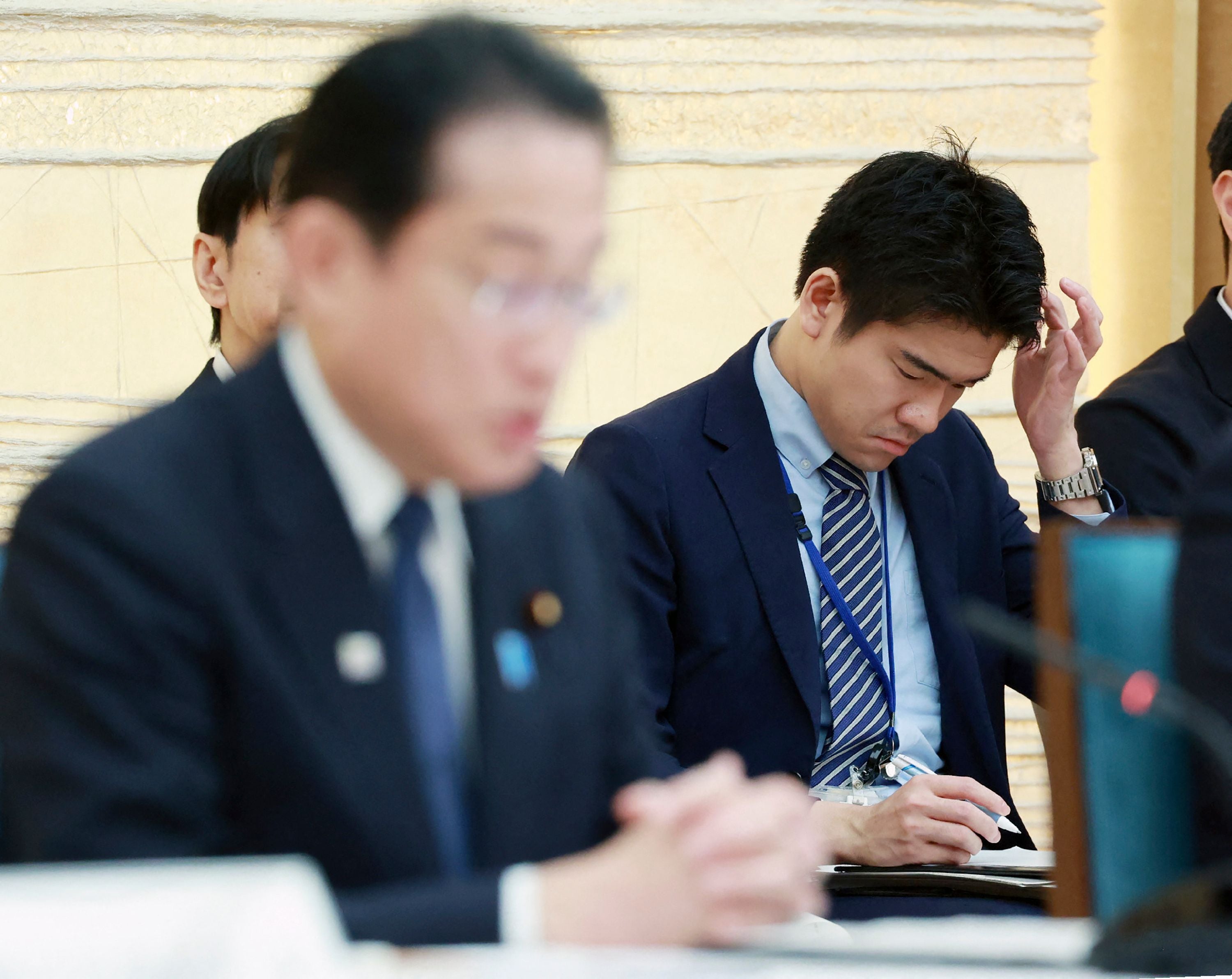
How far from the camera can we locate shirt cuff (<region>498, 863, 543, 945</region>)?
0.78m

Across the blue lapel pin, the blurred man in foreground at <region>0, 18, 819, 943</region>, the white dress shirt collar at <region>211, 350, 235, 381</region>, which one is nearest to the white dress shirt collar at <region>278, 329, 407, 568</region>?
the blurred man in foreground at <region>0, 18, 819, 943</region>

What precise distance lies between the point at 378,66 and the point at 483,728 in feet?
1.47

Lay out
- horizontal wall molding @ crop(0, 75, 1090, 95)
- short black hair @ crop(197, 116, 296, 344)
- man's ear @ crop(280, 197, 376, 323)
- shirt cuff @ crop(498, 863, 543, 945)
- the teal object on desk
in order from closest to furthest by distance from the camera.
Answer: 1. shirt cuff @ crop(498, 863, 543, 945)
2. man's ear @ crop(280, 197, 376, 323)
3. the teal object on desk
4. short black hair @ crop(197, 116, 296, 344)
5. horizontal wall molding @ crop(0, 75, 1090, 95)

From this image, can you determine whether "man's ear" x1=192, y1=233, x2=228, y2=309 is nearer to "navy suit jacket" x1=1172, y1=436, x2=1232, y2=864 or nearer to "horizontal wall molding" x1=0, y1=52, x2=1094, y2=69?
"horizontal wall molding" x1=0, y1=52, x2=1094, y2=69

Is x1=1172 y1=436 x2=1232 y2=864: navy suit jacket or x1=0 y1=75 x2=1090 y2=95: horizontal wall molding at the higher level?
x1=0 y1=75 x2=1090 y2=95: horizontal wall molding

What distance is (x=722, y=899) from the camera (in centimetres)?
76

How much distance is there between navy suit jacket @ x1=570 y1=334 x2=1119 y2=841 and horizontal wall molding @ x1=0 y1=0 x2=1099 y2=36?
1.26 metres

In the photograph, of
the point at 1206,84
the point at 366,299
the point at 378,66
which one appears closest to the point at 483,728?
the point at 366,299

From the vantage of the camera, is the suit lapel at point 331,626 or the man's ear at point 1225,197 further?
the man's ear at point 1225,197

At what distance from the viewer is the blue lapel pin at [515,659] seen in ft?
3.16

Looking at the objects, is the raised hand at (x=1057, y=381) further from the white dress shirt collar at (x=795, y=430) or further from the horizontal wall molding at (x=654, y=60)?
the horizontal wall molding at (x=654, y=60)

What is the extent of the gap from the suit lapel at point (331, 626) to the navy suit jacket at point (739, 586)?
1.05m

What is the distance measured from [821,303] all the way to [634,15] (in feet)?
4.27

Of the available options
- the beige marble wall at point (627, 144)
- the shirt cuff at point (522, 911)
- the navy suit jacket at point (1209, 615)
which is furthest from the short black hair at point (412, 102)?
the beige marble wall at point (627, 144)
